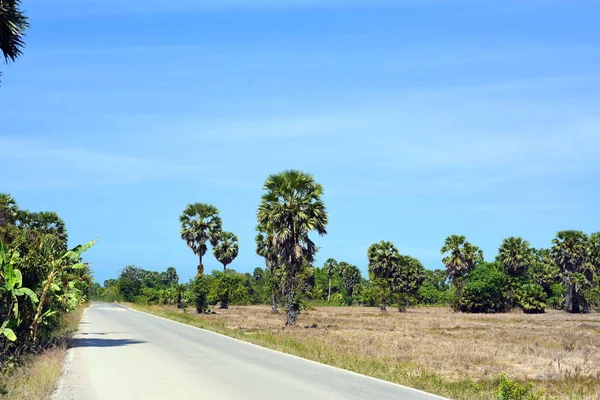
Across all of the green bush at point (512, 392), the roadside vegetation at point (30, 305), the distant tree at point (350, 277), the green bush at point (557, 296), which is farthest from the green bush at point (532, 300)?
the green bush at point (512, 392)

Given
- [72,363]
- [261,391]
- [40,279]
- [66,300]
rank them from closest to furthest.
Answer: [261,391] < [72,363] < [40,279] < [66,300]

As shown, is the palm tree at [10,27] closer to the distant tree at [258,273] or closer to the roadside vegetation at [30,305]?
the roadside vegetation at [30,305]

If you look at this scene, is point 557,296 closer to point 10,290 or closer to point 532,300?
point 532,300

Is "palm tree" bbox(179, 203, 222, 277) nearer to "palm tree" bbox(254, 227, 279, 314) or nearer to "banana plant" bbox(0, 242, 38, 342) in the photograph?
"palm tree" bbox(254, 227, 279, 314)

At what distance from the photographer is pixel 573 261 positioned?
81750mm

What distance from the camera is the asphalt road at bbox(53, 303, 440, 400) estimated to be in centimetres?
1109

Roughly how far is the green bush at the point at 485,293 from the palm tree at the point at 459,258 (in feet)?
14.8

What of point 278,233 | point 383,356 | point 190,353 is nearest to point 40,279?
point 190,353

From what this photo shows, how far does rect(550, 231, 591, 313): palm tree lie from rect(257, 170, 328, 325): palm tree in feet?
187

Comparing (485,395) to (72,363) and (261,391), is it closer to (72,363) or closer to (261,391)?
(261,391)

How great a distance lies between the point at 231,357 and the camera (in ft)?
57.5

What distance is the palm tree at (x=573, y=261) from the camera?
80125mm

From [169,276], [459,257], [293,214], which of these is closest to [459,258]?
[459,257]

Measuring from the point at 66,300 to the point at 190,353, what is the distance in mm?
5157
